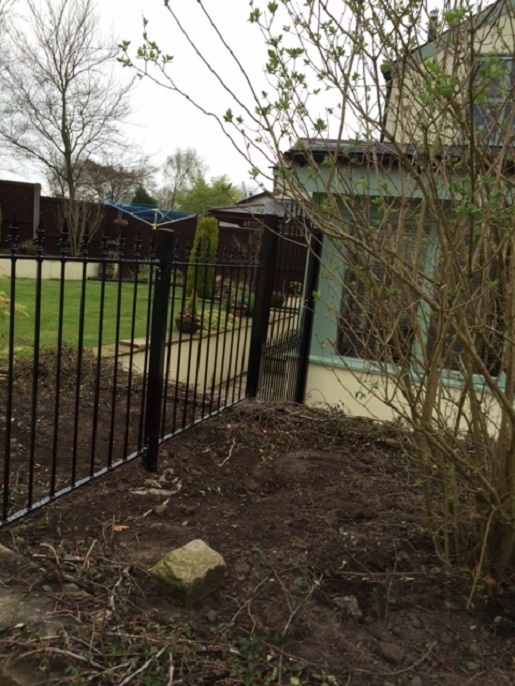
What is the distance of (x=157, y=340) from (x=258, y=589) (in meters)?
1.64

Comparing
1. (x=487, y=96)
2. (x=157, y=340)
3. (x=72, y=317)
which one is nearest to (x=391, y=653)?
(x=157, y=340)

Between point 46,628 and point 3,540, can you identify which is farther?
point 3,540

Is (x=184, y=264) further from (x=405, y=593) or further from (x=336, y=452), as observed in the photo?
(x=405, y=593)

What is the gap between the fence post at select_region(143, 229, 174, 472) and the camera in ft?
11.4

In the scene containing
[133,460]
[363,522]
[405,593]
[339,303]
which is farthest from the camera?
[339,303]

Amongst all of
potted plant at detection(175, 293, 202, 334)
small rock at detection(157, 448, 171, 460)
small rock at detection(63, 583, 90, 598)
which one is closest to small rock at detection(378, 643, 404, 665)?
small rock at detection(63, 583, 90, 598)

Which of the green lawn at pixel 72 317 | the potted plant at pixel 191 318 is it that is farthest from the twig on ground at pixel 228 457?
the green lawn at pixel 72 317

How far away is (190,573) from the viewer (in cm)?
231

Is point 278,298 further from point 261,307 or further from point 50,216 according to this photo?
point 50,216

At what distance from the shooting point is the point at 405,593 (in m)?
2.52

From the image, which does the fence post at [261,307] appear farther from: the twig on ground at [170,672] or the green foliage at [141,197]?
the green foliage at [141,197]

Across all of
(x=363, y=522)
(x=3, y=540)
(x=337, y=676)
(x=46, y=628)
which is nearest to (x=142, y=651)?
(x=46, y=628)

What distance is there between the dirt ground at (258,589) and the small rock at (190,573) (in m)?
0.05

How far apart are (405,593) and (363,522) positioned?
1.99ft
